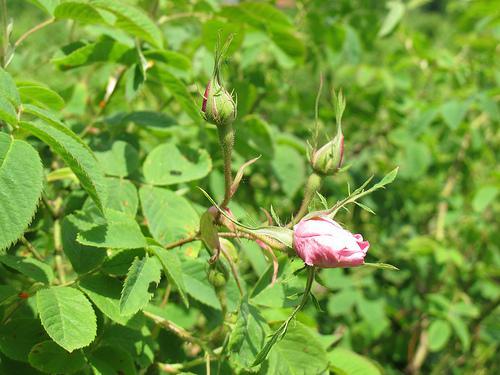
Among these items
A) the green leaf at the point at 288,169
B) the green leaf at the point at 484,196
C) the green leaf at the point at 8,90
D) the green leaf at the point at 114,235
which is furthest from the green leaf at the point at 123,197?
the green leaf at the point at 484,196

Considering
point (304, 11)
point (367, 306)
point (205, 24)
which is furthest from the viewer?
point (367, 306)

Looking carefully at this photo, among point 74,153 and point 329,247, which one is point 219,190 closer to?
point 74,153

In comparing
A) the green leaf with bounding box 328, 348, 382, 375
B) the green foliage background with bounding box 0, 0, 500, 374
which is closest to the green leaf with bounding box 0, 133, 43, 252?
the green foliage background with bounding box 0, 0, 500, 374

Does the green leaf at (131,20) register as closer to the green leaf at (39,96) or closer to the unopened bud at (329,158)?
the green leaf at (39,96)

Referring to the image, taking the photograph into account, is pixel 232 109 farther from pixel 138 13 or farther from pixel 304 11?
pixel 304 11

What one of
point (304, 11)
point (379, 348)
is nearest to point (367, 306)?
point (379, 348)

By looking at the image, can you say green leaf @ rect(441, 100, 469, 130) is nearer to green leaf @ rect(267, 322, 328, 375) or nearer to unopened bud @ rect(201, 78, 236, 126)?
green leaf @ rect(267, 322, 328, 375)
